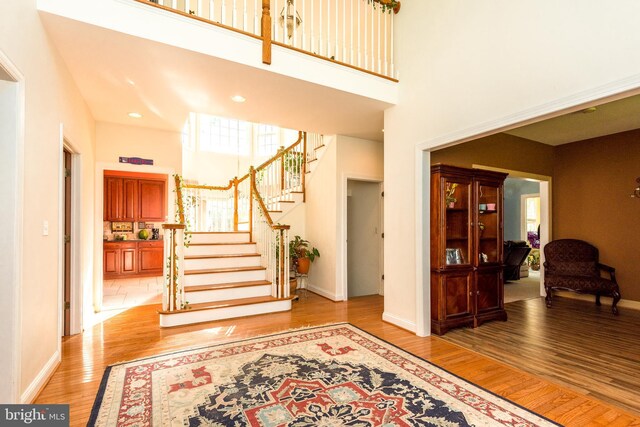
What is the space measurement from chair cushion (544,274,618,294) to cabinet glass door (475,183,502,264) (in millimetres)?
1650

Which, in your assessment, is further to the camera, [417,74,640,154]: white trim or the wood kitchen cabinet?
the wood kitchen cabinet

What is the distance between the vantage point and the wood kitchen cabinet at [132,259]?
7.38m

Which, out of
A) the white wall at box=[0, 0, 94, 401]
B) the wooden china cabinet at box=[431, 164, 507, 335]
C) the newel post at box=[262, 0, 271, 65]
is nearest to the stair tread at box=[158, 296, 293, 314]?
the white wall at box=[0, 0, 94, 401]

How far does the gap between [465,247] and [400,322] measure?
122 cm

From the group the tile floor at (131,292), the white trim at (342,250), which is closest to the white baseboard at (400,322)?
the white trim at (342,250)

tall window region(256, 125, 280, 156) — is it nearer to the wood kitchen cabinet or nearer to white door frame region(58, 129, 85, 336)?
the wood kitchen cabinet

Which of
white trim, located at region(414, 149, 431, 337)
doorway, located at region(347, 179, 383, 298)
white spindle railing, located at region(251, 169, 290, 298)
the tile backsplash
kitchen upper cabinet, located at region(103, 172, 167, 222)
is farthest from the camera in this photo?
the tile backsplash

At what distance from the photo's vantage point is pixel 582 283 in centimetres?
462

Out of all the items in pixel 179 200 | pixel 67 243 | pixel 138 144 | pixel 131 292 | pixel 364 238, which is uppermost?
pixel 138 144

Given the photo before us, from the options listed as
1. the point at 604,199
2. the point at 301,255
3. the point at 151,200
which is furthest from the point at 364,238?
the point at 151,200

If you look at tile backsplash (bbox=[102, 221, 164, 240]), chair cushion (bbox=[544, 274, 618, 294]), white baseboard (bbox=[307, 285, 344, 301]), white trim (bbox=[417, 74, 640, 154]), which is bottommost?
white baseboard (bbox=[307, 285, 344, 301])

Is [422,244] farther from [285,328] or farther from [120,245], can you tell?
[120,245]

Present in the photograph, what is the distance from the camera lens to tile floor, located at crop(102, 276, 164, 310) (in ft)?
16.4

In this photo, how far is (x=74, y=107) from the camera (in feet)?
11.3
